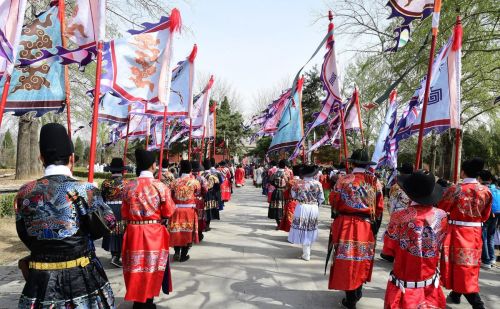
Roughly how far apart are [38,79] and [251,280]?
4.21 m

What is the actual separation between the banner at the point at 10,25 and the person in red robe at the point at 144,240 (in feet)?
6.28

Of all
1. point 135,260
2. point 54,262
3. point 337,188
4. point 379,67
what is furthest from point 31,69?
point 379,67

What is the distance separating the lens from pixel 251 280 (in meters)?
6.39

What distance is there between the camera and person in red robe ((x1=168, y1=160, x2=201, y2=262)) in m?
→ 7.45

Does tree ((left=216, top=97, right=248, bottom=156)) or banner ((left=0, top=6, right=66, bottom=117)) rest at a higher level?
tree ((left=216, top=97, right=248, bottom=156))

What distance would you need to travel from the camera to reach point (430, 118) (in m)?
6.10

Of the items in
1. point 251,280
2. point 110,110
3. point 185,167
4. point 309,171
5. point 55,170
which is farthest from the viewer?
point 110,110

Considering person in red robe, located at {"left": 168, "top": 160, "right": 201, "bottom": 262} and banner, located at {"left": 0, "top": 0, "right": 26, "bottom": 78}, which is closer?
banner, located at {"left": 0, "top": 0, "right": 26, "bottom": 78}

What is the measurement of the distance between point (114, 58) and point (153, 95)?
0.81 metres

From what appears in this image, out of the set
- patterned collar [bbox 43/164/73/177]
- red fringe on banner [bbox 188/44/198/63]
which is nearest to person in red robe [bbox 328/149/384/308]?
patterned collar [bbox 43/164/73/177]

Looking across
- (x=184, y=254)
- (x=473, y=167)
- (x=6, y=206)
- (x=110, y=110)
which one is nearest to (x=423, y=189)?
(x=473, y=167)

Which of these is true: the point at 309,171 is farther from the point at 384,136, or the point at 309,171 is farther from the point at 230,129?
the point at 230,129

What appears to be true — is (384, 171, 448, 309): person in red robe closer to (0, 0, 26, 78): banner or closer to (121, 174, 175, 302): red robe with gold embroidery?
(121, 174, 175, 302): red robe with gold embroidery

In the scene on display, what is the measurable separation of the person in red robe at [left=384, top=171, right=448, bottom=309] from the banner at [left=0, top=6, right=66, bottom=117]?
462 centimetres
